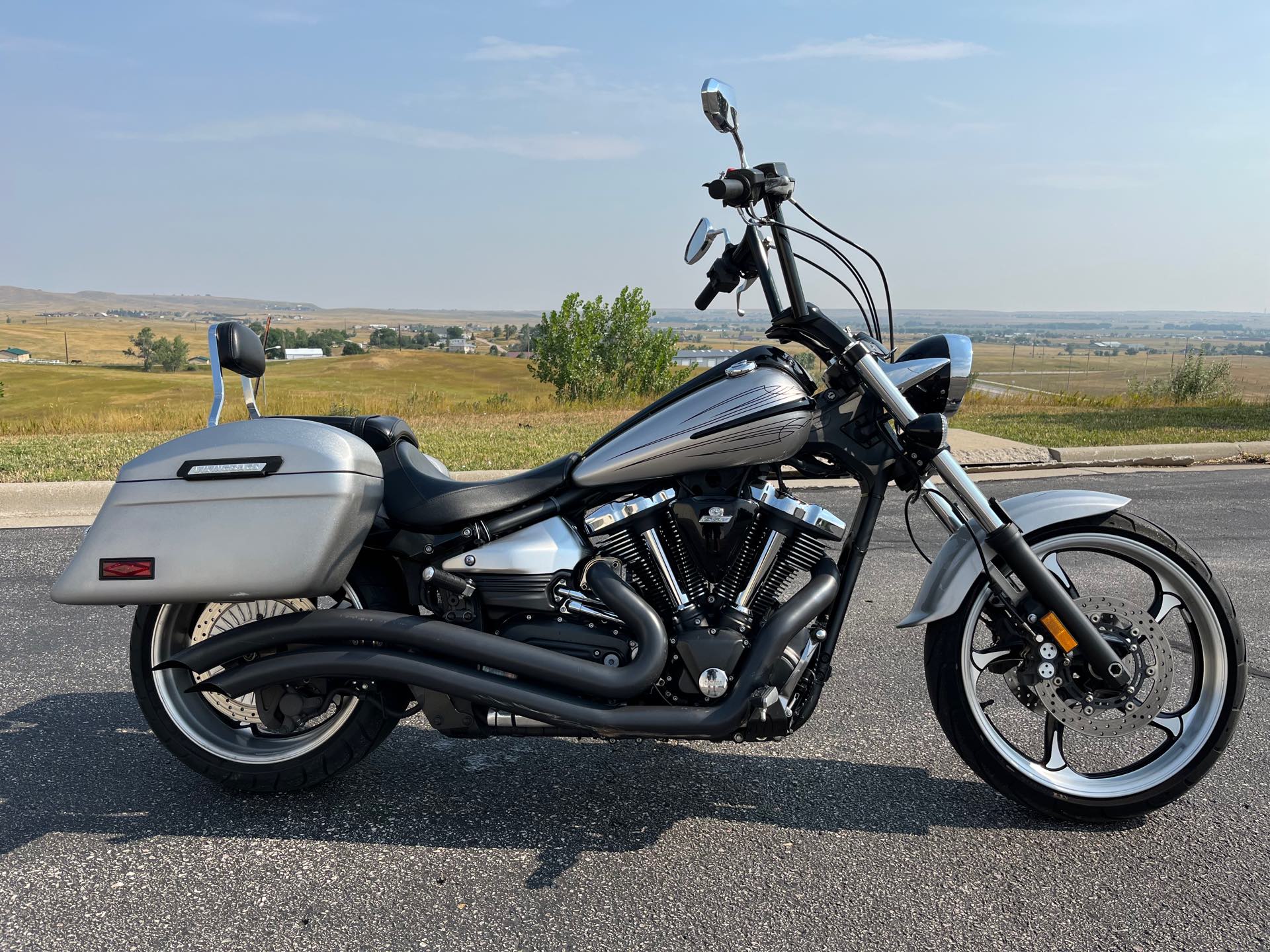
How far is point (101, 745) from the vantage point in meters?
3.64

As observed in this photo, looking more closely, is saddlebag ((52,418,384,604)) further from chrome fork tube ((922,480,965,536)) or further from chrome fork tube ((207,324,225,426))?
chrome fork tube ((922,480,965,536))

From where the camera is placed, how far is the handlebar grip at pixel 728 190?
2.96 meters

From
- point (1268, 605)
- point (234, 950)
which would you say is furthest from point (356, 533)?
point (1268, 605)

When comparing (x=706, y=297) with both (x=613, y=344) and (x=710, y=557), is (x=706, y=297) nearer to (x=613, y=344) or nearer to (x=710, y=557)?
(x=710, y=557)


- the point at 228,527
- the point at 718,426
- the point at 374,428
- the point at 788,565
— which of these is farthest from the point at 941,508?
the point at 228,527

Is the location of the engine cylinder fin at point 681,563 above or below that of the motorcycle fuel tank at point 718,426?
below

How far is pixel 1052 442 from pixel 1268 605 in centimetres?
567

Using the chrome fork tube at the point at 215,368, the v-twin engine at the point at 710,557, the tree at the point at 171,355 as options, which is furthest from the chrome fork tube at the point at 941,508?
the tree at the point at 171,355

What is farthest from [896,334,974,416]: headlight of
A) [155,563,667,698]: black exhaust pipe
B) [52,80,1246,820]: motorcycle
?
[155,563,667,698]: black exhaust pipe

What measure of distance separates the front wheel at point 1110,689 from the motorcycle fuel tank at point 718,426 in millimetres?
802

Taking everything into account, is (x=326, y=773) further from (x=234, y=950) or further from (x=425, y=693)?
(x=234, y=950)

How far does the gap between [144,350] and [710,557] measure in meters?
85.5

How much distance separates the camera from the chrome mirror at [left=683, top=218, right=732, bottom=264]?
291 cm

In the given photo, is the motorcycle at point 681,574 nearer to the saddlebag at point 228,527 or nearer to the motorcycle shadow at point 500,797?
the saddlebag at point 228,527
